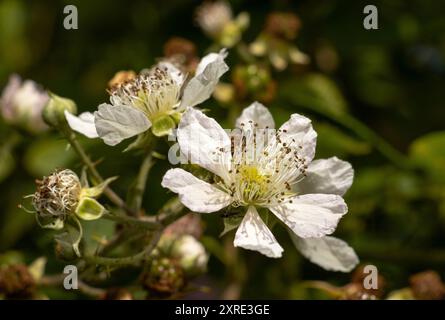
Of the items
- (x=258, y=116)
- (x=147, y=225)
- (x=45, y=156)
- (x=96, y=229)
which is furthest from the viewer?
(x=45, y=156)

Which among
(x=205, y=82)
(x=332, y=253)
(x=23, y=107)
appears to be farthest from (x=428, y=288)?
(x=23, y=107)

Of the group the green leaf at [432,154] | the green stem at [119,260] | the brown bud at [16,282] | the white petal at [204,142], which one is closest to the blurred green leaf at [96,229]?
the brown bud at [16,282]

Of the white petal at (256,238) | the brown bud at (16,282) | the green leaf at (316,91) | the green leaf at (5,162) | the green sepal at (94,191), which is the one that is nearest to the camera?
the white petal at (256,238)

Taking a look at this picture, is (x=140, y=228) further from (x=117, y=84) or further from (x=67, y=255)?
(x=117, y=84)

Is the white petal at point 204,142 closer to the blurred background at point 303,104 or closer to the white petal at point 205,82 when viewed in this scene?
the white petal at point 205,82

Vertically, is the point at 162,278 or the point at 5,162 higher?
the point at 5,162

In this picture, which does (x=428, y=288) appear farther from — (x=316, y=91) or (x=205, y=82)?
(x=316, y=91)

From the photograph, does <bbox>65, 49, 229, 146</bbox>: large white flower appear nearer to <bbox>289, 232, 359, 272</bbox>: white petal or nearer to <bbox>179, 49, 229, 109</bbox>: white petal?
<bbox>179, 49, 229, 109</bbox>: white petal
